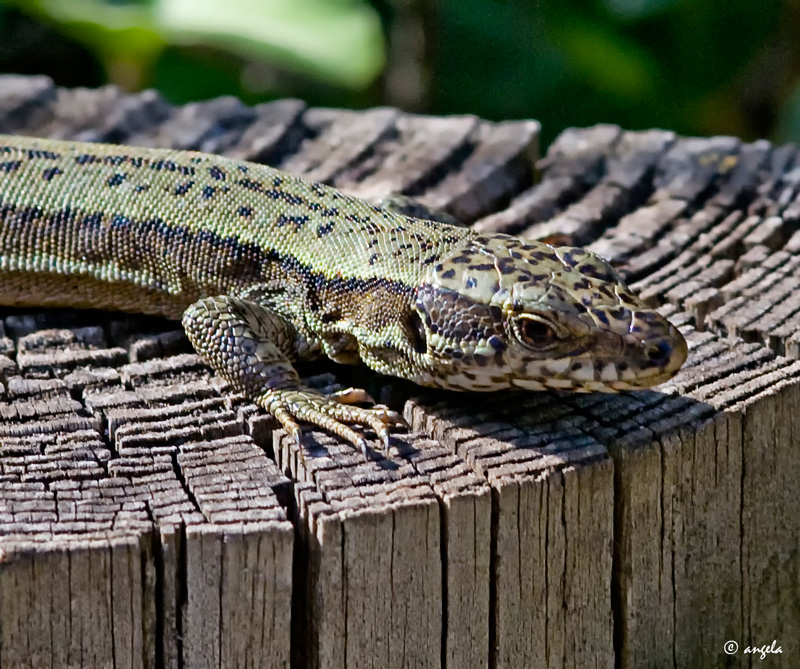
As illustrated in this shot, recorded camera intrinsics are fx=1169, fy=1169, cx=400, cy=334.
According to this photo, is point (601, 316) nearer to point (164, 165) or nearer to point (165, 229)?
point (165, 229)

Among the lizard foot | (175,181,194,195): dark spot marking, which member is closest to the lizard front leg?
the lizard foot

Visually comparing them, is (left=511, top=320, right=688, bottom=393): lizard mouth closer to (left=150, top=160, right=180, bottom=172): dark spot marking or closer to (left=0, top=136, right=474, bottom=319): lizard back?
(left=0, top=136, right=474, bottom=319): lizard back

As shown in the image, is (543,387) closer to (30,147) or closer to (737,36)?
(30,147)

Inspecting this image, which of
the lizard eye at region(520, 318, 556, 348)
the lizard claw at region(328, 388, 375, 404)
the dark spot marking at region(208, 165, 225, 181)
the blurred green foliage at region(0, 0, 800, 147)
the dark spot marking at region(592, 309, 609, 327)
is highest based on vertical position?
the blurred green foliage at region(0, 0, 800, 147)

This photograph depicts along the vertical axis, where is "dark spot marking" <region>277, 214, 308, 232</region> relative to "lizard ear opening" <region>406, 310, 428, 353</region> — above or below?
above

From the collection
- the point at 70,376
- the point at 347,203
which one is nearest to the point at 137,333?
the point at 70,376

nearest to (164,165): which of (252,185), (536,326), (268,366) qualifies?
(252,185)
